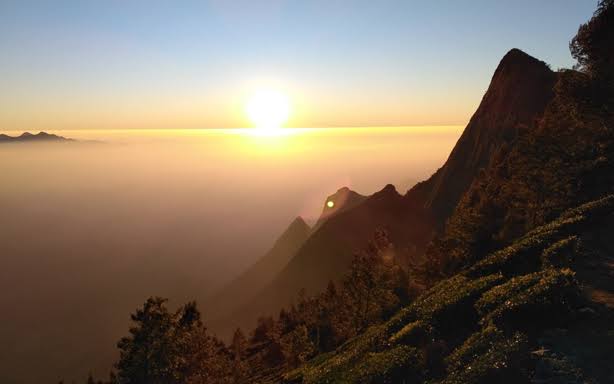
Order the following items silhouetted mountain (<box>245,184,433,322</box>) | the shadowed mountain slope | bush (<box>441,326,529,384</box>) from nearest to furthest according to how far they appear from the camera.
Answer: bush (<box>441,326,529,384</box>) < the shadowed mountain slope < silhouetted mountain (<box>245,184,433,322</box>)

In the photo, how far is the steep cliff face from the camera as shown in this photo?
132 m

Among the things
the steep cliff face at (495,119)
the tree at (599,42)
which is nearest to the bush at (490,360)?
the tree at (599,42)

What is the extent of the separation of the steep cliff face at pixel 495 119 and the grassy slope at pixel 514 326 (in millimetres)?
112348

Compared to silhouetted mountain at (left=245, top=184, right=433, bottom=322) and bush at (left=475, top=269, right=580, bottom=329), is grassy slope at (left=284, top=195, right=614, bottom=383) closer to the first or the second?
bush at (left=475, top=269, right=580, bottom=329)

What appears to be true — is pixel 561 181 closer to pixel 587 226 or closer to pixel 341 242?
pixel 587 226

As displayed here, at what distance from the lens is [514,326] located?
1714 cm

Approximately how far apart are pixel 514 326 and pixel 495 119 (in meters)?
139

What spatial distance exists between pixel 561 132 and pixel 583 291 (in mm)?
38087

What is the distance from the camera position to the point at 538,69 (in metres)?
138

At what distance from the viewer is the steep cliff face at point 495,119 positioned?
132000 mm

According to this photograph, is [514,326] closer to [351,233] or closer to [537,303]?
[537,303]

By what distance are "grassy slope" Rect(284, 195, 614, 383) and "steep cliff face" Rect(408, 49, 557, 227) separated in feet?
369

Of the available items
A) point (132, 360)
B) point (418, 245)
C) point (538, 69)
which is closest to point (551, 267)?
point (132, 360)

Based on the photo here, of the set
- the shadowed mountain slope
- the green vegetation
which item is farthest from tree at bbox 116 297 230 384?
the shadowed mountain slope
